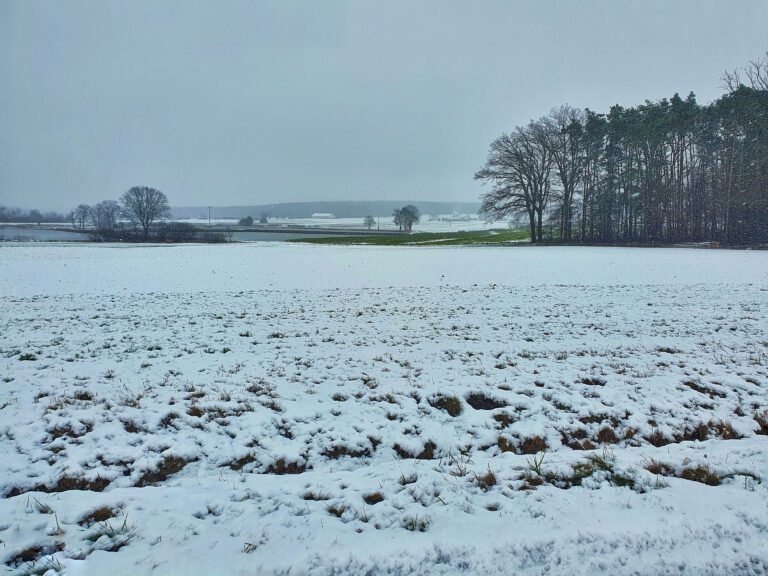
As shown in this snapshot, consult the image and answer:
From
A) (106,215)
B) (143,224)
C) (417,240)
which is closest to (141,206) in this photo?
(143,224)

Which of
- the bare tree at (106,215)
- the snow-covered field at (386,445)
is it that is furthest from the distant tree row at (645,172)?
the bare tree at (106,215)

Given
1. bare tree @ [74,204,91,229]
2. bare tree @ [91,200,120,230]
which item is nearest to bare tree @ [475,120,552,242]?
bare tree @ [91,200,120,230]

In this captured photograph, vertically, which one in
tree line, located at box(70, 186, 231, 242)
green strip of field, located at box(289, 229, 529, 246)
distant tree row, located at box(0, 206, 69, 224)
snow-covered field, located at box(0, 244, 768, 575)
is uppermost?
A: distant tree row, located at box(0, 206, 69, 224)

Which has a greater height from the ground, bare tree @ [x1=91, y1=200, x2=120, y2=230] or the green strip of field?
bare tree @ [x1=91, y1=200, x2=120, y2=230]

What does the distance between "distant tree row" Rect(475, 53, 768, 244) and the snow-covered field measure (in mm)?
39241

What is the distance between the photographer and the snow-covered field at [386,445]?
301cm

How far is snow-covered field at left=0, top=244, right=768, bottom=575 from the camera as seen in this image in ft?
9.88

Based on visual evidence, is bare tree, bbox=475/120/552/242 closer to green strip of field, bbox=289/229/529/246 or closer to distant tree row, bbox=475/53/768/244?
distant tree row, bbox=475/53/768/244

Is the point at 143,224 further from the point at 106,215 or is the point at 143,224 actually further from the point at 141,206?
the point at 106,215

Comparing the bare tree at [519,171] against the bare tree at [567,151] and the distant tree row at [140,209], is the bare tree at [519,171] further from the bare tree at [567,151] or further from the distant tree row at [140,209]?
the distant tree row at [140,209]

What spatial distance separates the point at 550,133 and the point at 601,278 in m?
35.6

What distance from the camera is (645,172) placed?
46031 mm

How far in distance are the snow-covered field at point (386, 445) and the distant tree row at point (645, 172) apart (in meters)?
39.2

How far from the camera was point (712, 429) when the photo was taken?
4957 mm
